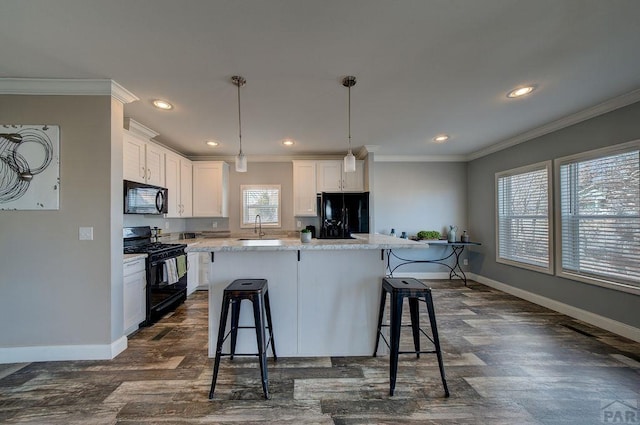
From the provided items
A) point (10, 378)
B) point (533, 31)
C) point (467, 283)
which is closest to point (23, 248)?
point (10, 378)

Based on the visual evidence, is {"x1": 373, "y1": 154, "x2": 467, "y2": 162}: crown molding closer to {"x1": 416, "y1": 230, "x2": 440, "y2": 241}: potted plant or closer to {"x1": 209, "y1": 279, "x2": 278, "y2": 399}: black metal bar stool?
{"x1": 416, "y1": 230, "x2": 440, "y2": 241}: potted plant

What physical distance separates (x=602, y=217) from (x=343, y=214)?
10.5ft

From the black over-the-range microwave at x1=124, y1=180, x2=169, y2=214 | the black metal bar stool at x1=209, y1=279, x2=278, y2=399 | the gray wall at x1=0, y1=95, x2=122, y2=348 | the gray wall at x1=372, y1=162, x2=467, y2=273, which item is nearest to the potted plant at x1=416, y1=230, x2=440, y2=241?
the gray wall at x1=372, y1=162, x2=467, y2=273

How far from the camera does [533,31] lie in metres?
1.73

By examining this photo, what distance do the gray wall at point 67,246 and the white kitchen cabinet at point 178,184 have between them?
5.18 feet

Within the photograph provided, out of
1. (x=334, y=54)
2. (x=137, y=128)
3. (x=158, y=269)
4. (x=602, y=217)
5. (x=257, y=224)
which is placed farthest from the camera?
(x=257, y=224)

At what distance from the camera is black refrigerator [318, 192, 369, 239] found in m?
4.54

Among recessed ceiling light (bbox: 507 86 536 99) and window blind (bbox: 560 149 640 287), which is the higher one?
recessed ceiling light (bbox: 507 86 536 99)

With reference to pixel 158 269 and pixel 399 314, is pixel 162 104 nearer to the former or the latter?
pixel 158 269

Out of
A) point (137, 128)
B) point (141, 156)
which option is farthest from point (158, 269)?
point (137, 128)

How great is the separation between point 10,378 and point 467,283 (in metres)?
5.94

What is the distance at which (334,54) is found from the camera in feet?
6.45

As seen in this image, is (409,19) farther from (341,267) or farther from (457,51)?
(341,267)

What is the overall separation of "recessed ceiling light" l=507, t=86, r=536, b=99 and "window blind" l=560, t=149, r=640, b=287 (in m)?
1.33
